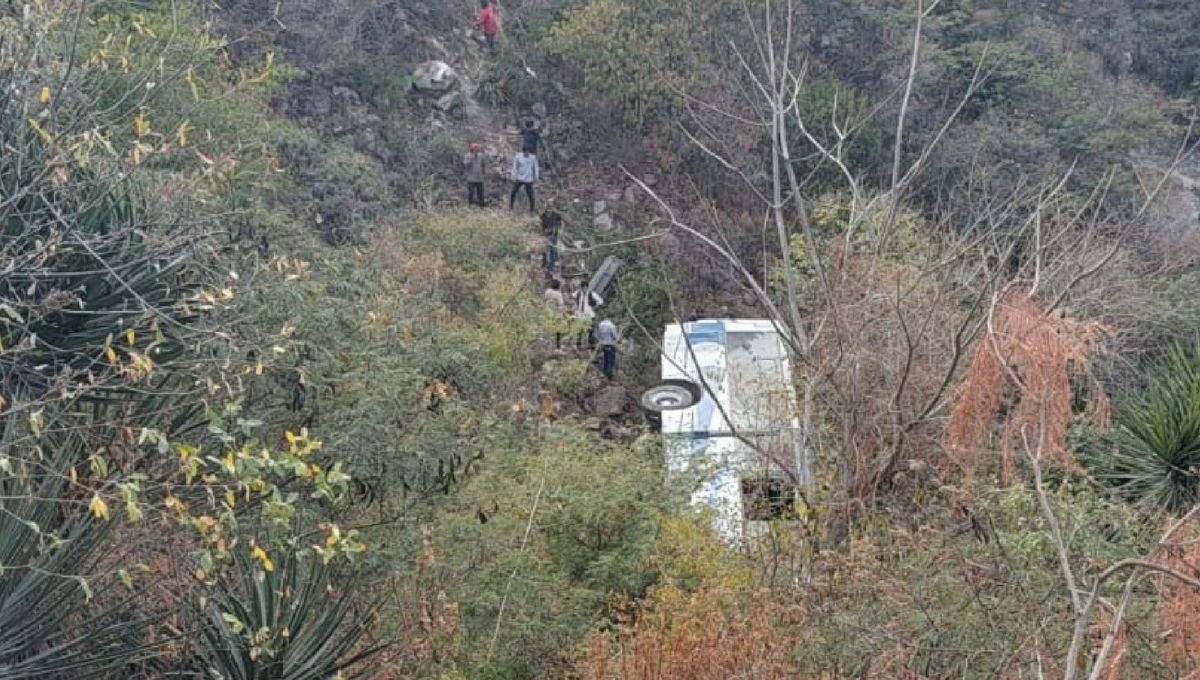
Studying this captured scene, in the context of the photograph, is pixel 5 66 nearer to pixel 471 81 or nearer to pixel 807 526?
pixel 807 526

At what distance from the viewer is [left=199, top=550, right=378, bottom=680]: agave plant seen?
6262 mm

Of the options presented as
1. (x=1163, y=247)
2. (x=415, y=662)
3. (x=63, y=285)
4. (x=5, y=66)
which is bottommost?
(x=1163, y=247)

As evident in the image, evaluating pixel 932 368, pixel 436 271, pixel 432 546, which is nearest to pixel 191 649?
pixel 432 546

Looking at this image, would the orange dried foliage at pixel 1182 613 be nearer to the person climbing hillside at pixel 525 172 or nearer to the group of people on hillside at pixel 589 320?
the group of people on hillside at pixel 589 320

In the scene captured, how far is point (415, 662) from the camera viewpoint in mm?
8062

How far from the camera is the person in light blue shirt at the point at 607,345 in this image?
1659cm

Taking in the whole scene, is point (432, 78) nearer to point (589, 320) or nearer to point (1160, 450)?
point (589, 320)

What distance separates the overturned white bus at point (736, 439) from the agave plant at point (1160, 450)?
2.78 meters

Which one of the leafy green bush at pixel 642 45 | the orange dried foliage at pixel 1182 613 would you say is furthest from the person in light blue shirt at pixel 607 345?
the orange dried foliage at pixel 1182 613

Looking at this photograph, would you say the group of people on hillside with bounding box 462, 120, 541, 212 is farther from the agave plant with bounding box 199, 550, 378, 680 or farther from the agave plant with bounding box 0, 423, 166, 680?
the agave plant with bounding box 0, 423, 166, 680

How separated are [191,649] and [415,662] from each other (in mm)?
2022

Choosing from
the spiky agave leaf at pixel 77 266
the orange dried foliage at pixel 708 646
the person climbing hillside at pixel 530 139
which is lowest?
the person climbing hillside at pixel 530 139

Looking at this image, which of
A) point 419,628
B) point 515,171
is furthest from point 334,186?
point 419,628

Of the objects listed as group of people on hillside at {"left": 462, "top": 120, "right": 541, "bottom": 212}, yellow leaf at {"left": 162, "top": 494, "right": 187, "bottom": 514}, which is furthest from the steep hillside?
group of people on hillside at {"left": 462, "top": 120, "right": 541, "bottom": 212}
